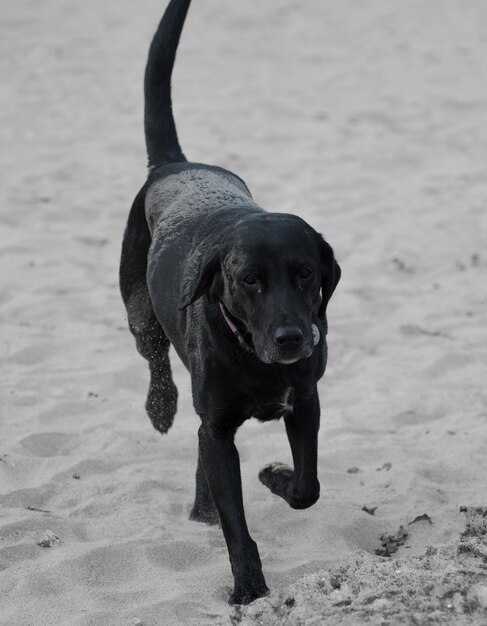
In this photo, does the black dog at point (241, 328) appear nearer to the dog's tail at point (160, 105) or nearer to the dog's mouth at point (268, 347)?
the dog's mouth at point (268, 347)

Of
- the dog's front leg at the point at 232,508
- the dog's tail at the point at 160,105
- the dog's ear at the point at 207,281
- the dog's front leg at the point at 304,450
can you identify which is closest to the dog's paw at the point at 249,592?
the dog's front leg at the point at 232,508

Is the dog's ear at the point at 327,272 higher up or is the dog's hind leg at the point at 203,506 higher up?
the dog's ear at the point at 327,272

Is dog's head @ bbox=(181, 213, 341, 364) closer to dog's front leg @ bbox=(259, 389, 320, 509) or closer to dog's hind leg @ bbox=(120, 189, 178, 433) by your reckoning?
dog's front leg @ bbox=(259, 389, 320, 509)

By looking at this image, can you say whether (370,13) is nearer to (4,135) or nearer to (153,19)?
(153,19)

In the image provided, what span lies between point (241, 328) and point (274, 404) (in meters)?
0.30

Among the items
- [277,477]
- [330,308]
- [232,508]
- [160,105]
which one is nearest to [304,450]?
[277,477]

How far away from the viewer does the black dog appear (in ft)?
11.7

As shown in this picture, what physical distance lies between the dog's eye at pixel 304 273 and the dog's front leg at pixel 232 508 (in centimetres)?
65

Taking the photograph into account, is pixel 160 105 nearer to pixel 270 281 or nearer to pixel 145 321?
pixel 145 321

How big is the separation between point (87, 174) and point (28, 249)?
1.68 meters

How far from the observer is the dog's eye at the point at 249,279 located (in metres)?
3.57

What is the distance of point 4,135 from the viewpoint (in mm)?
9859

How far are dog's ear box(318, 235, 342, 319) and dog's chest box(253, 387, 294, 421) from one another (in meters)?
0.33

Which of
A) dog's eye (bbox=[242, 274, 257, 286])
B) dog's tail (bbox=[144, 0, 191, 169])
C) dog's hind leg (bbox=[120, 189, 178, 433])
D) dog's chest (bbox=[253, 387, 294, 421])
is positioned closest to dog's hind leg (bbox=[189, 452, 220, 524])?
dog's chest (bbox=[253, 387, 294, 421])
